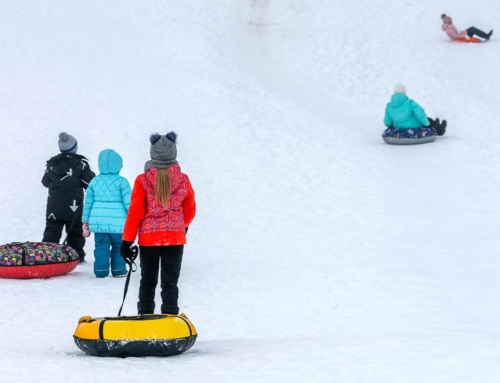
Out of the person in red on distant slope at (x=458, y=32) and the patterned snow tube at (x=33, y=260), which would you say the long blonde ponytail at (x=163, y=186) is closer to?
the patterned snow tube at (x=33, y=260)

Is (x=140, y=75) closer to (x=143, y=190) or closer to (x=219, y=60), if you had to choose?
(x=219, y=60)

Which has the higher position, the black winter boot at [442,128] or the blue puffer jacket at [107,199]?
the black winter boot at [442,128]

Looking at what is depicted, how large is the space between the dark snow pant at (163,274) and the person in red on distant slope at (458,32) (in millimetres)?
16198

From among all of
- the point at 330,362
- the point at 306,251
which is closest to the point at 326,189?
the point at 306,251

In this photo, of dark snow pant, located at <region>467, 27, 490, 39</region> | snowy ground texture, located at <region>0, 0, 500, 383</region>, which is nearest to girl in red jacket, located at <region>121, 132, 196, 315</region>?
snowy ground texture, located at <region>0, 0, 500, 383</region>

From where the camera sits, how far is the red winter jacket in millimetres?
7062

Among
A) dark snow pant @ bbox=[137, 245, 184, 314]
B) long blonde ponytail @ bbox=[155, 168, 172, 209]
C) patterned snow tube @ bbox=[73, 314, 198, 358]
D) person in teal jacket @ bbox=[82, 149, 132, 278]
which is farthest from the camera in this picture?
person in teal jacket @ bbox=[82, 149, 132, 278]

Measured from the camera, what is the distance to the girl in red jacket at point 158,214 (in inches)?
278

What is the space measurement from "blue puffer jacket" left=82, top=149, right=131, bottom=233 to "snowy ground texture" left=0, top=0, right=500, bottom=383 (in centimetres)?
57

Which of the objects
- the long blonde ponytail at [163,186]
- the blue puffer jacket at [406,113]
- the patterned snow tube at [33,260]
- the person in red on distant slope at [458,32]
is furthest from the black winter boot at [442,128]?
the long blonde ponytail at [163,186]

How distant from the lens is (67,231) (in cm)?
1073

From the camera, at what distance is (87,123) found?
51.8 ft

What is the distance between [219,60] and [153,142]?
1257cm

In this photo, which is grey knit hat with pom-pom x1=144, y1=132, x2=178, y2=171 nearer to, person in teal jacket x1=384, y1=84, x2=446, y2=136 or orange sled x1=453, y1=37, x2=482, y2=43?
person in teal jacket x1=384, y1=84, x2=446, y2=136
